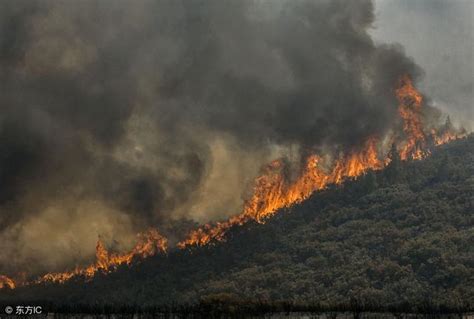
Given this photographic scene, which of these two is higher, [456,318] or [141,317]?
Answer: [141,317]

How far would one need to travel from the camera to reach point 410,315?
17675 centimetres

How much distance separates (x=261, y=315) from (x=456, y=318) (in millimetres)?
49668

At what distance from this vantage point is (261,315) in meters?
178

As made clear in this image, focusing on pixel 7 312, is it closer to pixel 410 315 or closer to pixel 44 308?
pixel 44 308

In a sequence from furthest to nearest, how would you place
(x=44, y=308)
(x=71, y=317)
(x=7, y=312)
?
(x=44, y=308) → (x=71, y=317) → (x=7, y=312)

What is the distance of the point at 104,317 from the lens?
178 meters

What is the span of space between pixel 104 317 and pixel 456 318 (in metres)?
90.7

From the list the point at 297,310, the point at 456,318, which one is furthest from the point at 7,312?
the point at 456,318

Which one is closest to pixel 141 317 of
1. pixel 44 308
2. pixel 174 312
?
pixel 174 312

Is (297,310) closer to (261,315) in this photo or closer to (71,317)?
(261,315)

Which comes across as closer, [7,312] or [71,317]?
[7,312]

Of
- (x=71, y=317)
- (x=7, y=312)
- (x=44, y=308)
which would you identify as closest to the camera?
(x=7, y=312)

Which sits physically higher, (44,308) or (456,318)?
(44,308)

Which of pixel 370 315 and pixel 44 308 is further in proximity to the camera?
pixel 44 308
